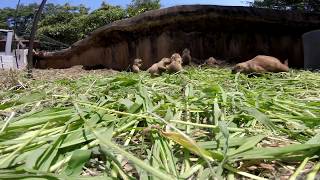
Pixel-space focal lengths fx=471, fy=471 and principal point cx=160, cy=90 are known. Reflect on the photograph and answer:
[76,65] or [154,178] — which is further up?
[154,178]

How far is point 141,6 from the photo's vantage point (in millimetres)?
19141

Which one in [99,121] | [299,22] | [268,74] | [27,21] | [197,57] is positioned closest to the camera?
[99,121]

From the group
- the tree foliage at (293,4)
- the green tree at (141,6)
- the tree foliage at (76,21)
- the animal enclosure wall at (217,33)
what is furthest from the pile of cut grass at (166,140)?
the green tree at (141,6)

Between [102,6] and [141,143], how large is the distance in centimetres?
2102

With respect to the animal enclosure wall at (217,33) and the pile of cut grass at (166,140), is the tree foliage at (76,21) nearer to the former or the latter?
the animal enclosure wall at (217,33)

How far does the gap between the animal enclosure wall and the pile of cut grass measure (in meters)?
3.60

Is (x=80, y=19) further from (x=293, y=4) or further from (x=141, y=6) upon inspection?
(x=293, y=4)

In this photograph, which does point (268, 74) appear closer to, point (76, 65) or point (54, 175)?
point (54, 175)

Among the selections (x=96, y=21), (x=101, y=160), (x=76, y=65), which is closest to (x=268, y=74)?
(x=101, y=160)

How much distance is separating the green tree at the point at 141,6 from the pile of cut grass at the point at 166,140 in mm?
16884

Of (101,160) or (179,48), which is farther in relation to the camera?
(179,48)

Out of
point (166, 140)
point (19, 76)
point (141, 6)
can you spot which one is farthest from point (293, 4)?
point (166, 140)

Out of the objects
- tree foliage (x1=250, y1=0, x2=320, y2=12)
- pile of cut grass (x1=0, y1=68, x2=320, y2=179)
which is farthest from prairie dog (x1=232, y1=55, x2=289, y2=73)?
tree foliage (x1=250, y1=0, x2=320, y2=12)

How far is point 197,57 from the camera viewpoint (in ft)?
17.2
